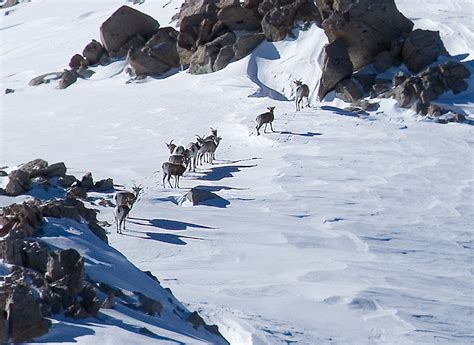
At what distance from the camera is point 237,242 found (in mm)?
17203

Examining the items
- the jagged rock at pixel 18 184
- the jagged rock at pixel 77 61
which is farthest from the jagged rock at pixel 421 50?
the jagged rock at pixel 18 184

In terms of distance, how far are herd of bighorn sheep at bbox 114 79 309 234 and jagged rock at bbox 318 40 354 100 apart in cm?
101

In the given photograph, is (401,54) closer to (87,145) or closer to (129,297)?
(87,145)

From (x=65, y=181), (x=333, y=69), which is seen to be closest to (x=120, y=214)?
(x=65, y=181)

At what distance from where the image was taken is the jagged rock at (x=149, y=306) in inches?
413

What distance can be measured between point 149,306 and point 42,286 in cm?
149

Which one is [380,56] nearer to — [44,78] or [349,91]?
[349,91]

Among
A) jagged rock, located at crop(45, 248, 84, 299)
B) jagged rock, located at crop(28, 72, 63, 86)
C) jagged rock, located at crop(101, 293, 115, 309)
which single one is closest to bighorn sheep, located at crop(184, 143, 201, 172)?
jagged rock, located at crop(101, 293, 115, 309)

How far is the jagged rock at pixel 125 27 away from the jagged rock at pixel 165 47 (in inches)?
42.6

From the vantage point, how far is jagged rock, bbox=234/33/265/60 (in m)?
35.2

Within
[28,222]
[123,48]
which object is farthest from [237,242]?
[123,48]

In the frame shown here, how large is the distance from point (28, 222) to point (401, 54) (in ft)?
72.7

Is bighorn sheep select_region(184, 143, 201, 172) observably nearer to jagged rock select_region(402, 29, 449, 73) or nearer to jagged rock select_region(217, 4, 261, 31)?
jagged rock select_region(402, 29, 449, 73)

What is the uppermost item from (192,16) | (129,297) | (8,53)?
(129,297)
